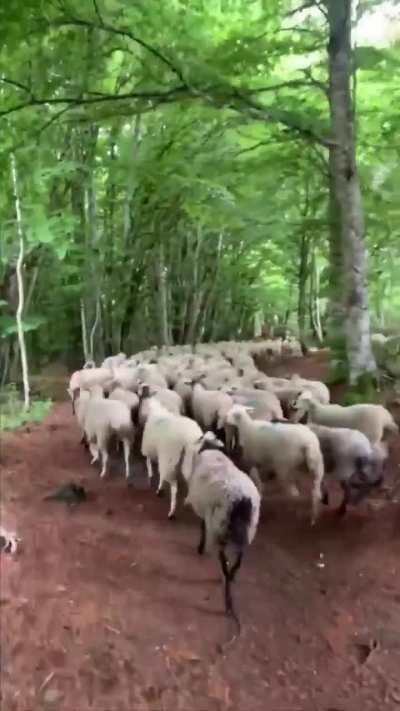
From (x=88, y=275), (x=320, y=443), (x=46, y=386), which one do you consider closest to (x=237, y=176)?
(x=88, y=275)

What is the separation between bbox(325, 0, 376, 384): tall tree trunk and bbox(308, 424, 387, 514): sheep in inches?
84.5

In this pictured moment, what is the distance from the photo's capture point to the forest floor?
364 centimetres

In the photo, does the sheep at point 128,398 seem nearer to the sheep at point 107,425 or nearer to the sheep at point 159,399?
the sheep at point 159,399

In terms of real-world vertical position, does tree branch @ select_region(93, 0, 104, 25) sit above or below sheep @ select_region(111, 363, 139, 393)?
above

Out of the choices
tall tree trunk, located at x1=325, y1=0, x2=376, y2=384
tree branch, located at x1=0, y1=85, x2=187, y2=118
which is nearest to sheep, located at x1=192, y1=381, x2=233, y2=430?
tall tree trunk, located at x1=325, y1=0, x2=376, y2=384

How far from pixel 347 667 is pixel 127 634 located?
1.24 metres

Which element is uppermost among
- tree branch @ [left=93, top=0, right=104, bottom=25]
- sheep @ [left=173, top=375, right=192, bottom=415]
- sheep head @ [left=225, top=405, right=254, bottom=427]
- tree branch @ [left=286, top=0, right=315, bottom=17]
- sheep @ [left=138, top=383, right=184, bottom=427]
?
tree branch @ [left=286, top=0, right=315, bottom=17]

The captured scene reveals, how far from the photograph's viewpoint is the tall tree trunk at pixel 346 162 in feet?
24.5

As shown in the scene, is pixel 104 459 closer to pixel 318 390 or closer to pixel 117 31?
pixel 318 390

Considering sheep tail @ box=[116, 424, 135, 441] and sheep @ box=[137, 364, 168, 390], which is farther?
sheep @ box=[137, 364, 168, 390]

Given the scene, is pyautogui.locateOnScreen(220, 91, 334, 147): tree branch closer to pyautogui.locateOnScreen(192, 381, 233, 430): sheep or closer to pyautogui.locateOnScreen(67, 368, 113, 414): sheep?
pyautogui.locateOnScreen(192, 381, 233, 430): sheep

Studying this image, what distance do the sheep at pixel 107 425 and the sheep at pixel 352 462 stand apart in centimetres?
→ 189

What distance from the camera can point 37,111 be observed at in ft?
24.8

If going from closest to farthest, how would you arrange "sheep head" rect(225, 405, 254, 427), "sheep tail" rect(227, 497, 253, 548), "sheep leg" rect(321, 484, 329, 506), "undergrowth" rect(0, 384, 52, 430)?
"sheep tail" rect(227, 497, 253, 548), "sheep leg" rect(321, 484, 329, 506), "sheep head" rect(225, 405, 254, 427), "undergrowth" rect(0, 384, 52, 430)
